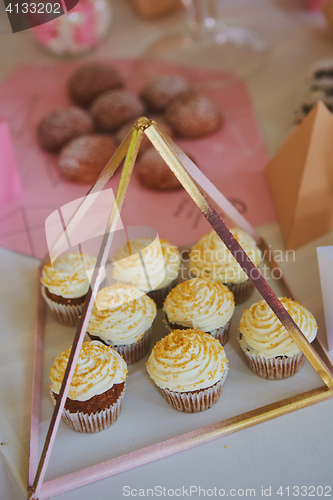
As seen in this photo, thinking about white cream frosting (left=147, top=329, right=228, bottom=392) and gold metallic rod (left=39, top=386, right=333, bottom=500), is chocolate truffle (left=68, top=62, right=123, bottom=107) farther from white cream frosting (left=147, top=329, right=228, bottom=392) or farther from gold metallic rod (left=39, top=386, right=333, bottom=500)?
→ gold metallic rod (left=39, top=386, right=333, bottom=500)

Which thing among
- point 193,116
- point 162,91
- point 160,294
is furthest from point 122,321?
point 162,91

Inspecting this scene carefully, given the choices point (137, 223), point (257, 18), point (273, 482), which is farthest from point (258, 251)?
point (257, 18)

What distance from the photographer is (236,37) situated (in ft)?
5.59

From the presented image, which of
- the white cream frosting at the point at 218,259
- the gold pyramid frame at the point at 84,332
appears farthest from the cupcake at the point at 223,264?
the gold pyramid frame at the point at 84,332

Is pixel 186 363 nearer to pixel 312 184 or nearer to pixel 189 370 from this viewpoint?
pixel 189 370

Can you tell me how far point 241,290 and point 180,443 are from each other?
11.8 inches

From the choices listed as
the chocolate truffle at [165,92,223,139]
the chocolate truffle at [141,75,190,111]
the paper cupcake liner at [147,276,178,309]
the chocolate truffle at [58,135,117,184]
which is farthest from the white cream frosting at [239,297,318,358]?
the chocolate truffle at [141,75,190,111]

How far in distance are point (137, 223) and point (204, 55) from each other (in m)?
1.13

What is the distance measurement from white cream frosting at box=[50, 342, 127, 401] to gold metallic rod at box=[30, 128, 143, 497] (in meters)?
0.07

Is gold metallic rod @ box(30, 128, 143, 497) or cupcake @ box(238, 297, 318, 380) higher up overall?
gold metallic rod @ box(30, 128, 143, 497)

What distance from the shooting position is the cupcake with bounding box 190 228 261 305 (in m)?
0.85

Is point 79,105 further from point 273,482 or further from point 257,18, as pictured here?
point 273,482

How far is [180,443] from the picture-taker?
682mm

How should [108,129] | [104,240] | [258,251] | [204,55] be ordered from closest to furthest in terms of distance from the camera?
1. [104,240]
2. [258,251]
3. [108,129]
4. [204,55]
